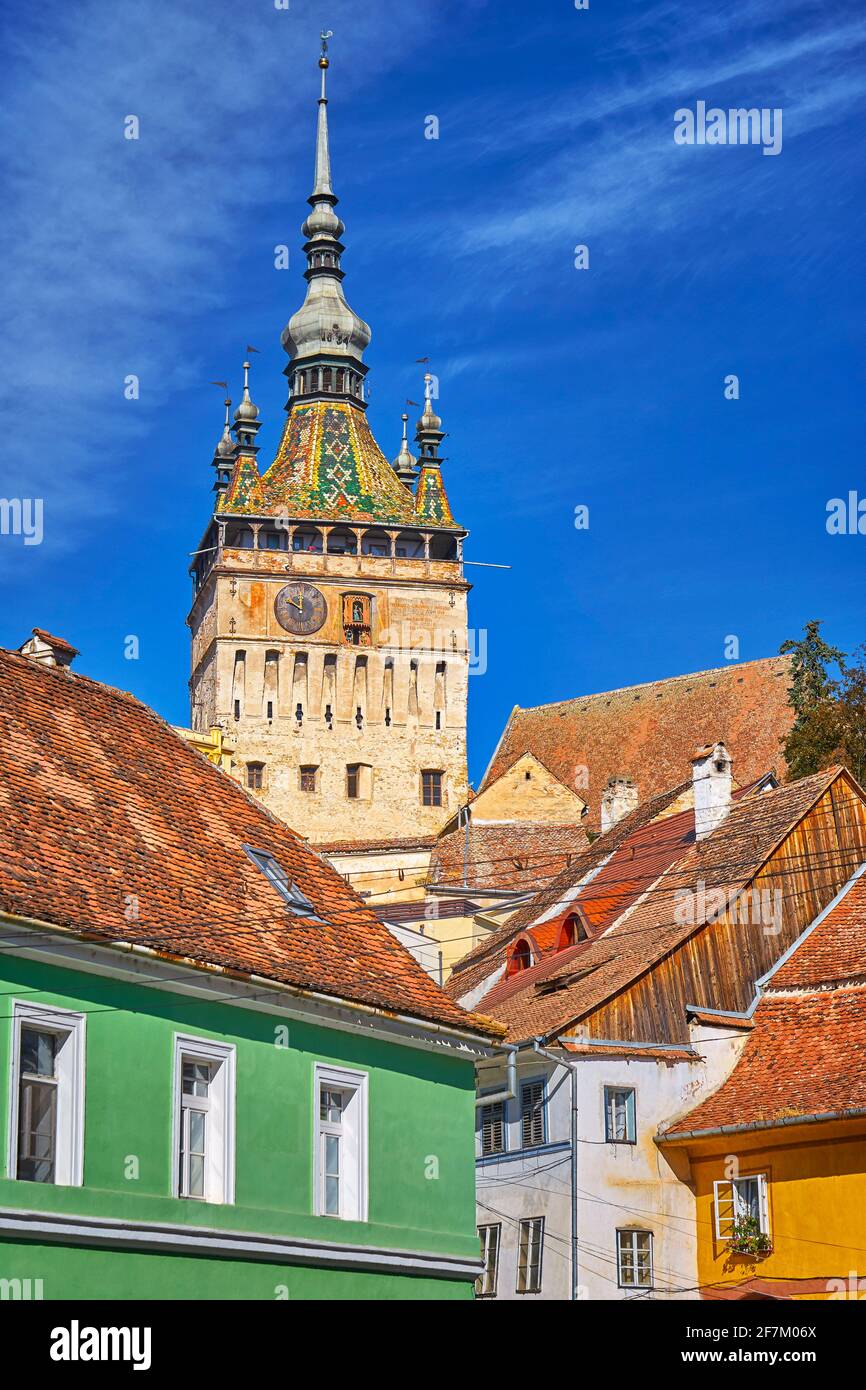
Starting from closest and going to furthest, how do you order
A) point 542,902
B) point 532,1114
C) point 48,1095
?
point 48,1095
point 532,1114
point 542,902

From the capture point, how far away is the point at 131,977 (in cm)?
2112

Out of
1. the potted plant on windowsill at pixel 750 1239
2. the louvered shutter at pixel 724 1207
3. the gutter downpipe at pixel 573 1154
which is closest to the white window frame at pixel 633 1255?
the gutter downpipe at pixel 573 1154

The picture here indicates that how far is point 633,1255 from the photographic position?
34094 mm

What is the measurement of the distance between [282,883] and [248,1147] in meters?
4.04

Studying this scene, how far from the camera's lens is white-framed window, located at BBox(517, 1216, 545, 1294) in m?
34.7

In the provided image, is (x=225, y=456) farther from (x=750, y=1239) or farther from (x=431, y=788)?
(x=750, y=1239)

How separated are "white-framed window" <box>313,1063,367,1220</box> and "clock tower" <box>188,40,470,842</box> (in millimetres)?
70011

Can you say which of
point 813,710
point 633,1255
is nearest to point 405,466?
point 813,710

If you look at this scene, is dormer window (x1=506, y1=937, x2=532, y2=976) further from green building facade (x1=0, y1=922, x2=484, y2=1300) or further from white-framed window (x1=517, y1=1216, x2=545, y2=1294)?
green building facade (x1=0, y1=922, x2=484, y2=1300)

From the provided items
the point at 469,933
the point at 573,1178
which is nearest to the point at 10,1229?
the point at 573,1178

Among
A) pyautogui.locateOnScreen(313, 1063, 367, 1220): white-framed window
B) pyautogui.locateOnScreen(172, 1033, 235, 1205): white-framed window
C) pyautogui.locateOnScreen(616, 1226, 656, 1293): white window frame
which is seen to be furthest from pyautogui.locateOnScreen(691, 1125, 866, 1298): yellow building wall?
pyautogui.locateOnScreen(172, 1033, 235, 1205): white-framed window

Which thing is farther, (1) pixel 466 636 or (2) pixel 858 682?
(1) pixel 466 636
